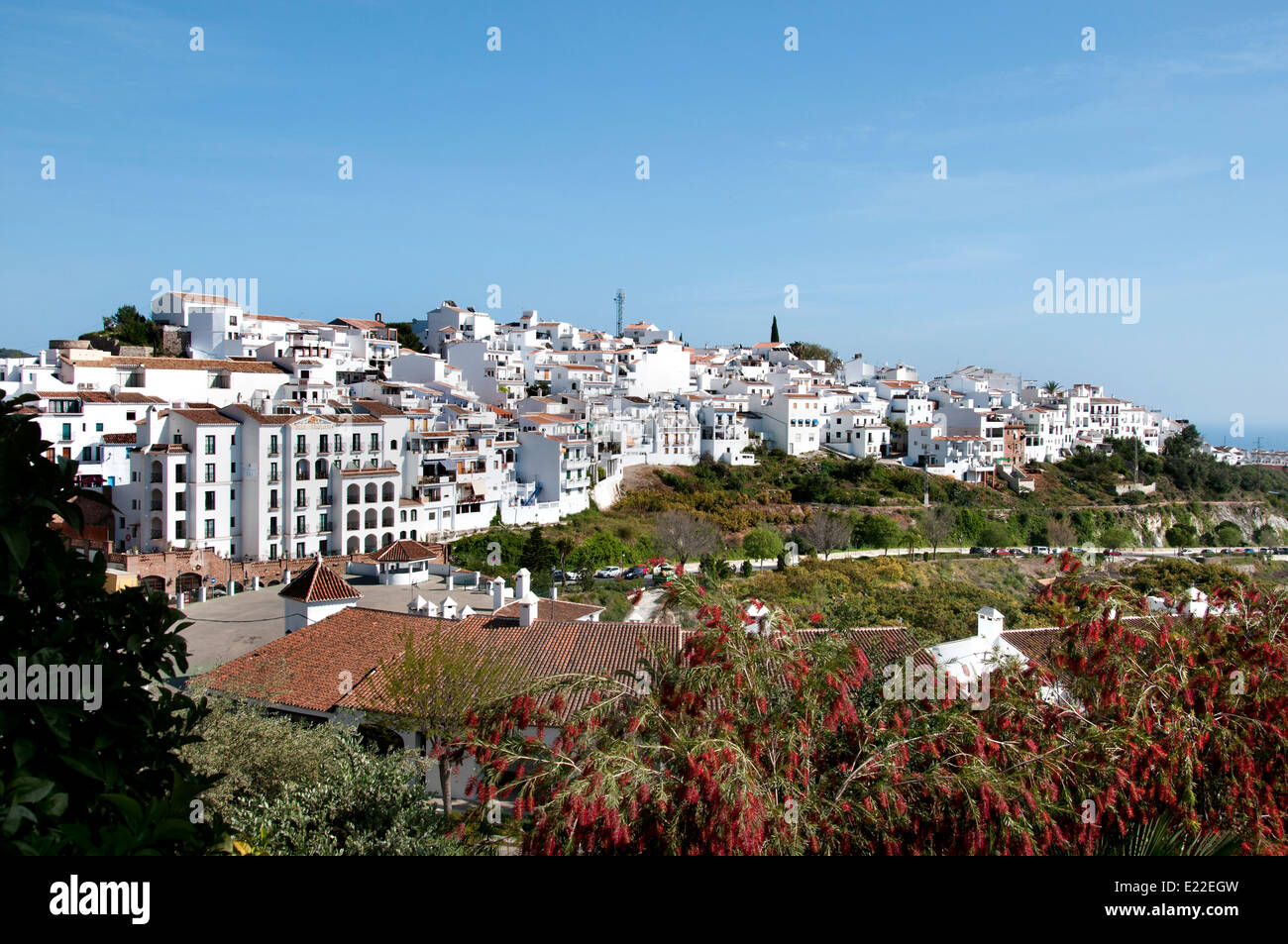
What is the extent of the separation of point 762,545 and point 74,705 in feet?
118

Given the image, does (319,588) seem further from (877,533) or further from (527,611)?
(877,533)

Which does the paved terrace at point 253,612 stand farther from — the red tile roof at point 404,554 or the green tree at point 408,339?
the green tree at point 408,339

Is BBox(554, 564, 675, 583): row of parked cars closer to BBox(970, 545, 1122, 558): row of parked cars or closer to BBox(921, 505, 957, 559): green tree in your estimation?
BBox(921, 505, 957, 559): green tree

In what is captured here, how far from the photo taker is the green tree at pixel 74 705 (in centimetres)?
269

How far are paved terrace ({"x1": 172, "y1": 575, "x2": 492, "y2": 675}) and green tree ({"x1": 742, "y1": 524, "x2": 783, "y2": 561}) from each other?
567 inches

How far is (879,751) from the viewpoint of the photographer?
530 cm

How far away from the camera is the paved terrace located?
64.2ft

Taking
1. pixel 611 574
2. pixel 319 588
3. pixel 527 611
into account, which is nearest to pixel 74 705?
pixel 527 611

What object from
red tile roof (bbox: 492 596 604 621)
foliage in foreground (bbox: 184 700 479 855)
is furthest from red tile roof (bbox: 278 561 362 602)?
foliage in foreground (bbox: 184 700 479 855)

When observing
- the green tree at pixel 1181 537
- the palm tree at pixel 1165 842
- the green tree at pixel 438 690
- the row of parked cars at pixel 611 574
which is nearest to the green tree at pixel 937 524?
the green tree at pixel 1181 537

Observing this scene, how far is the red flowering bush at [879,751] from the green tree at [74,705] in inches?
76.3
